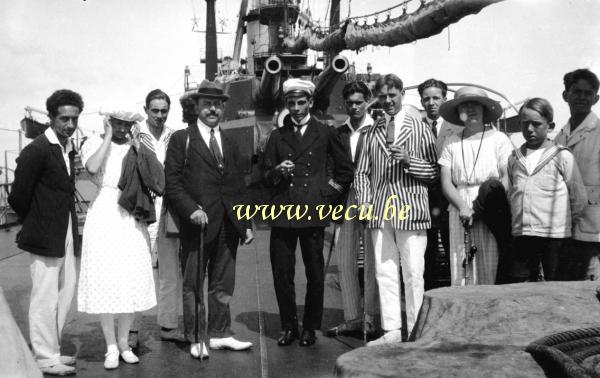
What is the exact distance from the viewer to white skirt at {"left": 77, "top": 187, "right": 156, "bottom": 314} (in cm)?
439

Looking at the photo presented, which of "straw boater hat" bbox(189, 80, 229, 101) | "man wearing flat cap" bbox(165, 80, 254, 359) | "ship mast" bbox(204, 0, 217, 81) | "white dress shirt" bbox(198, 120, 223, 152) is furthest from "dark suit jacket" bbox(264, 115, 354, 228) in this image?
"ship mast" bbox(204, 0, 217, 81)

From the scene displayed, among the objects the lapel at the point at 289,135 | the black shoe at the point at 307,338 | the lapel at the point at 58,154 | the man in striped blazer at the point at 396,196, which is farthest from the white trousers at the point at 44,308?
the man in striped blazer at the point at 396,196

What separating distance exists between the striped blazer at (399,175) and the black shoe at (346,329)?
0.87 m

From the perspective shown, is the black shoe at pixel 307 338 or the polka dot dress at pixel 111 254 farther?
the black shoe at pixel 307 338

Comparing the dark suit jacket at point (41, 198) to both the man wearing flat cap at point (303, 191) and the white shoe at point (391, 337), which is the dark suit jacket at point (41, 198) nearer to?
the man wearing flat cap at point (303, 191)

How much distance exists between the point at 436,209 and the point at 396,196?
0.44m

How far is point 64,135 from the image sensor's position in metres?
4.37

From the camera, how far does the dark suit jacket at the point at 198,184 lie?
4.80 metres

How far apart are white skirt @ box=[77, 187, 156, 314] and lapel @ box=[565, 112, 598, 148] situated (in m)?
3.00

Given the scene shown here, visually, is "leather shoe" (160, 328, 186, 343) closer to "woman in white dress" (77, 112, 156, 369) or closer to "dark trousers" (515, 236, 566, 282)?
"woman in white dress" (77, 112, 156, 369)

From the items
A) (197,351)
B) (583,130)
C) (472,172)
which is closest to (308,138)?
(472,172)

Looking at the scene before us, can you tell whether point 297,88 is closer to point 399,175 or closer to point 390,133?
point 390,133

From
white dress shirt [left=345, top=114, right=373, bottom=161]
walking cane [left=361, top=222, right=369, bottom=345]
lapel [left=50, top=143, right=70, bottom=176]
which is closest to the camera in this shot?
lapel [left=50, top=143, right=70, bottom=176]

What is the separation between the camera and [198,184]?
484 cm
